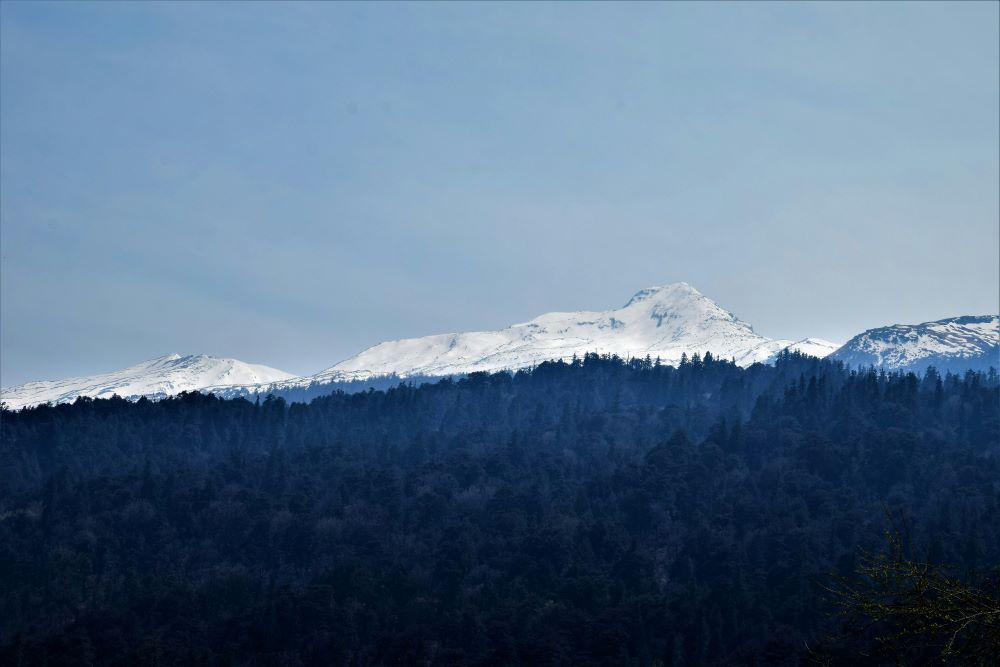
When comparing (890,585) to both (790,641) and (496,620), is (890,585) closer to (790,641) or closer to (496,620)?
(790,641)

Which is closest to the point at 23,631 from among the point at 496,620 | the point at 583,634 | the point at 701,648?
the point at 496,620

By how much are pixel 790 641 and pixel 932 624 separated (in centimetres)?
13435

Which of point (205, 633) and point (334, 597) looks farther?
point (334, 597)

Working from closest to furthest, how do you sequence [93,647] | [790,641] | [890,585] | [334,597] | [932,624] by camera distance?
1. [932,624]
2. [890,585]
3. [790,641]
4. [93,647]
5. [334,597]

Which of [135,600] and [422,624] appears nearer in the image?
[422,624]

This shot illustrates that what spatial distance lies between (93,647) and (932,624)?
6323 inches

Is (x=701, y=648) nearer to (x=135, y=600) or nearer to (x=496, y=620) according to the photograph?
(x=496, y=620)

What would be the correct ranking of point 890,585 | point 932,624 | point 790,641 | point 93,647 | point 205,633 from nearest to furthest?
point 932,624, point 890,585, point 790,641, point 93,647, point 205,633

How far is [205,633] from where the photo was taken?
17450cm

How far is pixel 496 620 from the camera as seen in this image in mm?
175750

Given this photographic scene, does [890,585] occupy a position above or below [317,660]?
above

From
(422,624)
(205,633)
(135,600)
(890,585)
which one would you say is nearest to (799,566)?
(422,624)

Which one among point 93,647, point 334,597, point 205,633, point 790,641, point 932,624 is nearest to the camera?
point 932,624

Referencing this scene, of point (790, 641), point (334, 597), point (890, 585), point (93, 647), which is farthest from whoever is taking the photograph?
point (334, 597)
